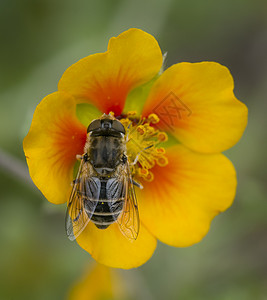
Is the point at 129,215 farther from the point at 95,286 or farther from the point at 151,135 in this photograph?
the point at 95,286

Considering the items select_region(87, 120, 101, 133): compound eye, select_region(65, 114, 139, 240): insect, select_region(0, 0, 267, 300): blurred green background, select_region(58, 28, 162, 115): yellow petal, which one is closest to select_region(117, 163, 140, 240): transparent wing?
select_region(65, 114, 139, 240): insect

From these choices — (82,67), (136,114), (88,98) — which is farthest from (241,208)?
(82,67)

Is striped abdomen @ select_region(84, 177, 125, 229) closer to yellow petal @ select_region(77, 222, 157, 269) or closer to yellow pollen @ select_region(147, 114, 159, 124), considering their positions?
yellow petal @ select_region(77, 222, 157, 269)

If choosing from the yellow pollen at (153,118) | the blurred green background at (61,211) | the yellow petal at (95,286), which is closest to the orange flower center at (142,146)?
the yellow pollen at (153,118)

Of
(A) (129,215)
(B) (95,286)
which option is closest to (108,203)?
(A) (129,215)

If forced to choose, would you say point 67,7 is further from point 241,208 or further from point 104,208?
point 104,208

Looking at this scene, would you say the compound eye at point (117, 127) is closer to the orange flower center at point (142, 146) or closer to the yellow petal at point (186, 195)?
the orange flower center at point (142, 146)
